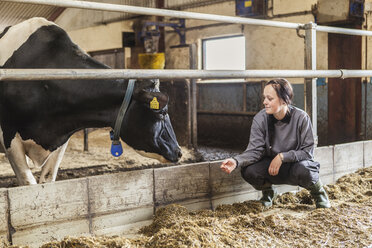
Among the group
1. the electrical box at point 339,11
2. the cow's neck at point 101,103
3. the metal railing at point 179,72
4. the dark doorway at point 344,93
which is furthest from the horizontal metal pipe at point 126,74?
the dark doorway at point 344,93

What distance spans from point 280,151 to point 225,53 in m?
7.00

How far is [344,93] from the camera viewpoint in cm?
730

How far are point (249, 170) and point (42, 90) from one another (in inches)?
55.1

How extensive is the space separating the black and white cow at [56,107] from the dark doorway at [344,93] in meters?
5.12

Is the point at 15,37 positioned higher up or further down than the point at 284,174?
higher up

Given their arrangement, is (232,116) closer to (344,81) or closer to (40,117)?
(344,81)

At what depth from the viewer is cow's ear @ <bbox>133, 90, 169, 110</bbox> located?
2.66 metres

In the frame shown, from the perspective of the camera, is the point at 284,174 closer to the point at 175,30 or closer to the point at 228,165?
the point at 228,165

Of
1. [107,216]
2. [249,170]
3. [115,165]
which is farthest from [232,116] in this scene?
[107,216]

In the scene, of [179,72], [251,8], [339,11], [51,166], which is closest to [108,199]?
[179,72]

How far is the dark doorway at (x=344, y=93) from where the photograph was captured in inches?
279

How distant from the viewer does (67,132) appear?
2982 millimetres

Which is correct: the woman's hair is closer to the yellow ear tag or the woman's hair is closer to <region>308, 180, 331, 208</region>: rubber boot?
<region>308, 180, 331, 208</region>: rubber boot

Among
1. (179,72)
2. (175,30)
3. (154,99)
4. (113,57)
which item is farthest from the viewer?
(175,30)
